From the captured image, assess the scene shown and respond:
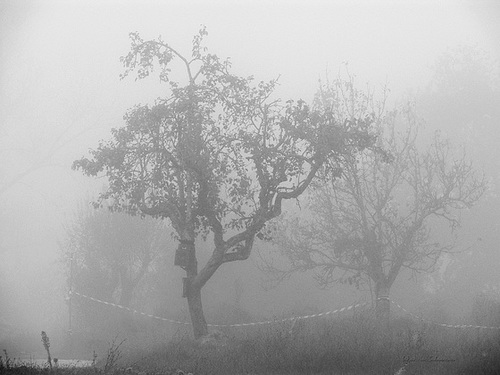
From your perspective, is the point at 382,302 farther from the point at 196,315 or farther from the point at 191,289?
the point at 191,289

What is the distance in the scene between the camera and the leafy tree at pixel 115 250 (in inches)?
1567

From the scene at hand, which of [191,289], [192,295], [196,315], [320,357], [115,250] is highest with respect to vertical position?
[115,250]

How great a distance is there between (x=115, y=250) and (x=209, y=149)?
21.9 metres

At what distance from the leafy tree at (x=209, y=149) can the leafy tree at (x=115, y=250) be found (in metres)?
19.9

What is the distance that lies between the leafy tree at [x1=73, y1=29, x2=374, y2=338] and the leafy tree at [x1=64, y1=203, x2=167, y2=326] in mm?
19945

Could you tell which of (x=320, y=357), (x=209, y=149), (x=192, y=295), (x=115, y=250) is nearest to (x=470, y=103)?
(x=115, y=250)

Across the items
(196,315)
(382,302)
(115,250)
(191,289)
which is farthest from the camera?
(115,250)

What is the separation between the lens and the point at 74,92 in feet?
201

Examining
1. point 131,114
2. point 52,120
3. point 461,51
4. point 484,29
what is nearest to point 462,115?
point 461,51

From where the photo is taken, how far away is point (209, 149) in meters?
20.7

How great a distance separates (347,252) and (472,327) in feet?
19.8

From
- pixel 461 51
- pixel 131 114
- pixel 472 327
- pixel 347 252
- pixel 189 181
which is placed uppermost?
pixel 461 51

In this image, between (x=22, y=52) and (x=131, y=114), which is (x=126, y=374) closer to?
(x=131, y=114)

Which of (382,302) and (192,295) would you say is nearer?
(192,295)
